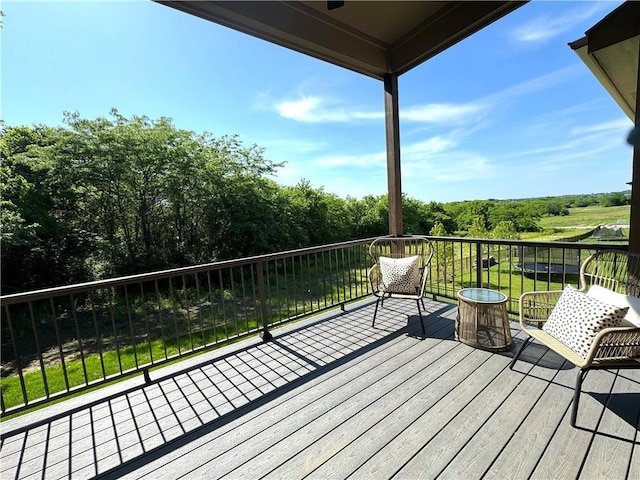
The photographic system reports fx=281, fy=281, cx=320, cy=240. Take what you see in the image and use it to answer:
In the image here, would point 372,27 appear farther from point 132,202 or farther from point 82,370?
point 132,202

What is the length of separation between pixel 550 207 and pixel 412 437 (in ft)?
51.8

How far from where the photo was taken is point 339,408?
1904mm

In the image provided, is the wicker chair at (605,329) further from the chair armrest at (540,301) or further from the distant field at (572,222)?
the distant field at (572,222)

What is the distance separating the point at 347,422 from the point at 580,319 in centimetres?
161

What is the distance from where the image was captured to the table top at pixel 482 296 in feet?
8.63

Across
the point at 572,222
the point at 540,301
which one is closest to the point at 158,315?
the point at 540,301

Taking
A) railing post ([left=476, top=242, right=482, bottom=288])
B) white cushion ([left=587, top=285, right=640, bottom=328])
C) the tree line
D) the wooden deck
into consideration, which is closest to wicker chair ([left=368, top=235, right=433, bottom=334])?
railing post ([left=476, top=242, right=482, bottom=288])

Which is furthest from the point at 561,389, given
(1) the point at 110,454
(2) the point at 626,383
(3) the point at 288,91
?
(3) the point at 288,91

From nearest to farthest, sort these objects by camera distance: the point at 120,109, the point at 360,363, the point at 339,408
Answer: the point at 339,408
the point at 360,363
the point at 120,109

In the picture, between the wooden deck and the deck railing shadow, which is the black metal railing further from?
the wooden deck

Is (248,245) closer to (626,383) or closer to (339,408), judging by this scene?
(339,408)

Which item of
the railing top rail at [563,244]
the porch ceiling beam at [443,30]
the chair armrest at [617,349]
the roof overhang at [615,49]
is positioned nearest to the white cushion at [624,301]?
the chair armrest at [617,349]

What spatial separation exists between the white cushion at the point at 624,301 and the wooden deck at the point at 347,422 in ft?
1.74

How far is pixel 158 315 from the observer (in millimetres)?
5953
